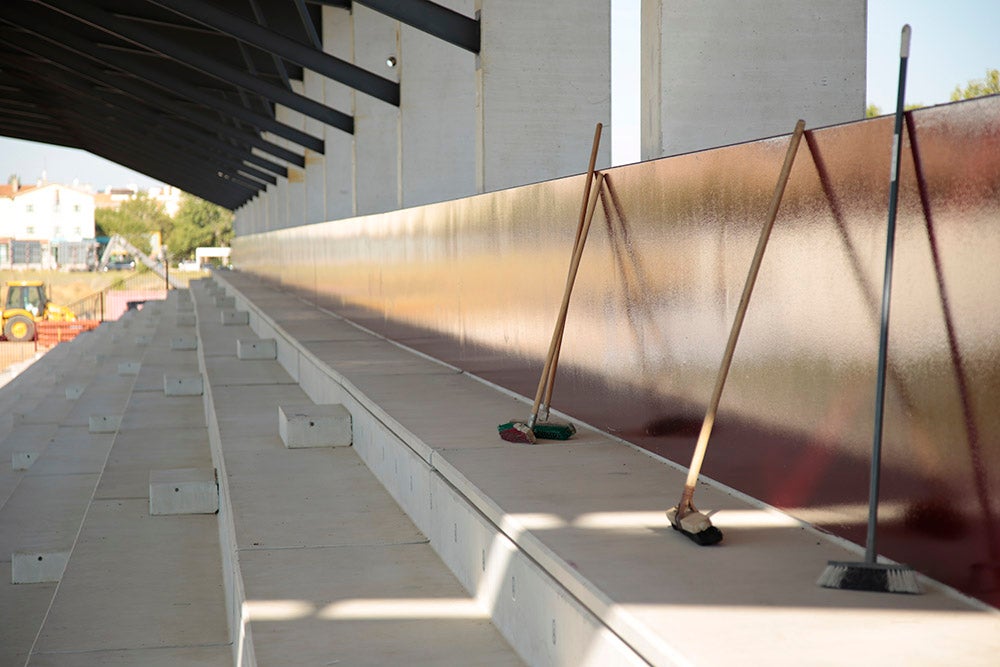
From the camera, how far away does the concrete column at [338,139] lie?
17438 millimetres

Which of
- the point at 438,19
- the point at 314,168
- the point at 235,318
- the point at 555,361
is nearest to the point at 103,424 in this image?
the point at 235,318

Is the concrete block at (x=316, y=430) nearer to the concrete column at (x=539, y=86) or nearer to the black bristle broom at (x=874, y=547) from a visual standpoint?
the concrete column at (x=539, y=86)

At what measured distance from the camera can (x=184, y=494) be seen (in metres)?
7.57

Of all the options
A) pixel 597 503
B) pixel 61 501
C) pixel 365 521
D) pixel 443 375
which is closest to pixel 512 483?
pixel 597 503

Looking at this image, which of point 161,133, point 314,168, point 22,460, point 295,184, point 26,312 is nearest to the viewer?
point 22,460

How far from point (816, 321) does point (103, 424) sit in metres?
11.0

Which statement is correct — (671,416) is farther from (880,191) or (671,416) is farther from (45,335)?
(45,335)

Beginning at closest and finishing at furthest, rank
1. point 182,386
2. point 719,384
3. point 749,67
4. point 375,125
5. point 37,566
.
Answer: point 719,384 < point 749,67 < point 37,566 < point 182,386 < point 375,125

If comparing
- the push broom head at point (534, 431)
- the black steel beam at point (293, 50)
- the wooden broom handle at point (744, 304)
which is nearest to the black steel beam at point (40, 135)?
the black steel beam at point (293, 50)

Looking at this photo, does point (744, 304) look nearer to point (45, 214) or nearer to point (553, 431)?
point (553, 431)

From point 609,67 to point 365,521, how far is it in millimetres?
4239

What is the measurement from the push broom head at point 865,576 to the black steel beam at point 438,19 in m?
6.07

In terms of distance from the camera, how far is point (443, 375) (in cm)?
806

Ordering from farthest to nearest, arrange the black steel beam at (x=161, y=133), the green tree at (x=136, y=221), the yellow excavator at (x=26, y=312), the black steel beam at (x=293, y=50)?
the green tree at (x=136, y=221) → the yellow excavator at (x=26, y=312) → the black steel beam at (x=161, y=133) → the black steel beam at (x=293, y=50)
